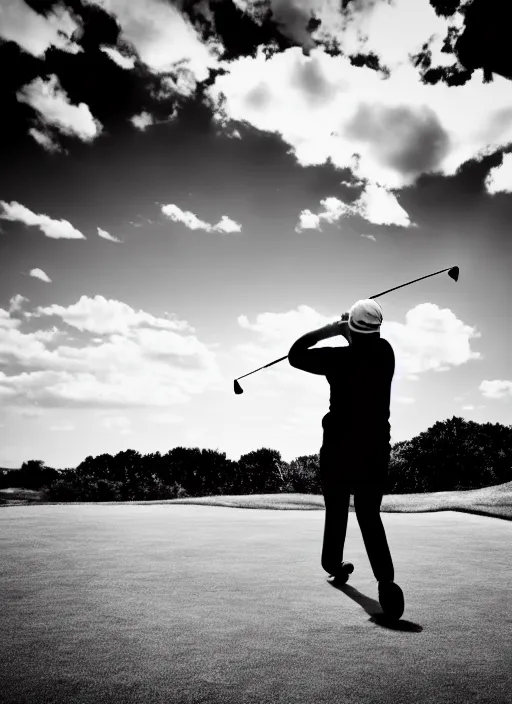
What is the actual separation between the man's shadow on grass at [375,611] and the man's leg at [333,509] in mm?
151

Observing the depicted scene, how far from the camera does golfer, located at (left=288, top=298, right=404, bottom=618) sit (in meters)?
3.72

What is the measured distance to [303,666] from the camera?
84.0 inches

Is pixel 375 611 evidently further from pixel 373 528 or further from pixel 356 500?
A: pixel 356 500

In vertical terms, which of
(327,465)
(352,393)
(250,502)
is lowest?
(250,502)

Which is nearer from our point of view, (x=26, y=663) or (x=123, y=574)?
(x=26, y=663)

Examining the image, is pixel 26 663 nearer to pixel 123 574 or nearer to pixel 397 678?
pixel 397 678

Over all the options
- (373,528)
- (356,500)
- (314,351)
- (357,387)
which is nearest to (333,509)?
(356,500)

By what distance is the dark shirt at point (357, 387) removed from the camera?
148 inches

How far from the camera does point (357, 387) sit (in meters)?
3.76

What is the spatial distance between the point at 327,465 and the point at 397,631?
1.38m

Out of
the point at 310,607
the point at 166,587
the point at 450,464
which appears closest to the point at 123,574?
the point at 166,587

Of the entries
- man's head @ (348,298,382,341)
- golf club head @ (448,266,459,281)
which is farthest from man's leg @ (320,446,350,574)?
golf club head @ (448,266,459,281)

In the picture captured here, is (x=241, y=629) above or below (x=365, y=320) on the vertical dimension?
below

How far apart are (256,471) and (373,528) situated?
38885mm
